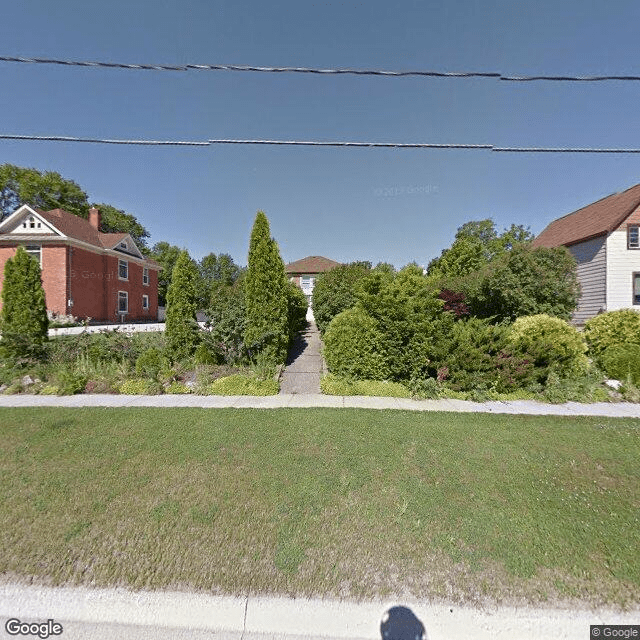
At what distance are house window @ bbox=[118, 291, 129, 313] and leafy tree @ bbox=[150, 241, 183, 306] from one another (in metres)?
13.9

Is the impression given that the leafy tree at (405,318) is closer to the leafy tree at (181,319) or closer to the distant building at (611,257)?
the leafy tree at (181,319)

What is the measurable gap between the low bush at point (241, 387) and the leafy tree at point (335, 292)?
5.34 m

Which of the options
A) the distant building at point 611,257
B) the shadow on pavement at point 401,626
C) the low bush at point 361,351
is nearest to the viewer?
the shadow on pavement at point 401,626

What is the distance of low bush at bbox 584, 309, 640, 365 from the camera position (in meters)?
7.70

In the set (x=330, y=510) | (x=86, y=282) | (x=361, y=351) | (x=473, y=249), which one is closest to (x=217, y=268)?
(x=86, y=282)

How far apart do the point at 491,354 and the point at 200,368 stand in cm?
741

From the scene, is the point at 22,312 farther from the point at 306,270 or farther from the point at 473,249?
the point at 473,249

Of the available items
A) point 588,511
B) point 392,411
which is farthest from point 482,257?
point 588,511

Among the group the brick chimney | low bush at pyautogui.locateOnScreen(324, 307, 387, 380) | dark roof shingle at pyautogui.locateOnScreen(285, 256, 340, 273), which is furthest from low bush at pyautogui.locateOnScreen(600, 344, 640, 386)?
the brick chimney

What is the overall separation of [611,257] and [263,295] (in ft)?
61.5

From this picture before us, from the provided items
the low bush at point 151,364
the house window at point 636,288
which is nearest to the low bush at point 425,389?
the low bush at point 151,364

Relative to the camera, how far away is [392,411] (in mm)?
5684

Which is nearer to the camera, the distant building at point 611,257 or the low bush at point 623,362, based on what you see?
the low bush at point 623,362

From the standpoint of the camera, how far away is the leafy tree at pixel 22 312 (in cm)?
818
